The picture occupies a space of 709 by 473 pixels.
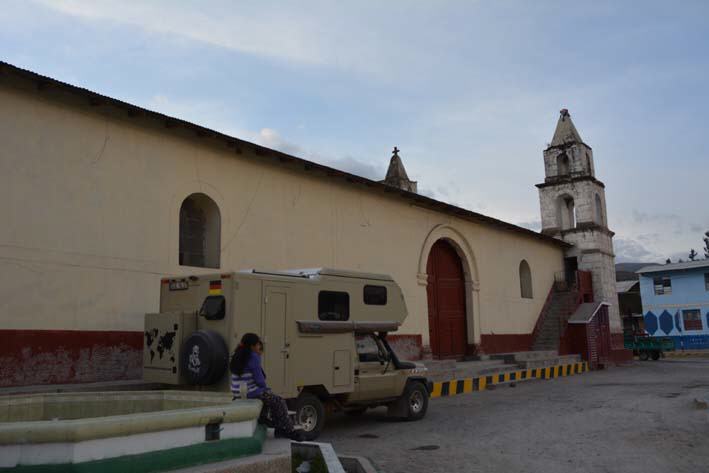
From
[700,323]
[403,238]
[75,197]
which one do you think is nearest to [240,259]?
[75,197]

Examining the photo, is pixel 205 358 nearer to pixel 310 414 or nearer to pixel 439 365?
pixel 310 414

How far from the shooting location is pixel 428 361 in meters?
17.5

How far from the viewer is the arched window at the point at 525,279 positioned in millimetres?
25062

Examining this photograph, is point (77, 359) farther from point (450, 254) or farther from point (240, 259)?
point (450, 254)

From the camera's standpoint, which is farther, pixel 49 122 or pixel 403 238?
pixel 403 238

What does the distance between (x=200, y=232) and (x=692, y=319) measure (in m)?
39.0

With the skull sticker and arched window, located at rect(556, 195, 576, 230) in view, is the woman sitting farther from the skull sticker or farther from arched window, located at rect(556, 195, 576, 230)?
arched window, located at rect(556, 195, 576, 230)

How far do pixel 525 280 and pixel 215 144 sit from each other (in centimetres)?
1629

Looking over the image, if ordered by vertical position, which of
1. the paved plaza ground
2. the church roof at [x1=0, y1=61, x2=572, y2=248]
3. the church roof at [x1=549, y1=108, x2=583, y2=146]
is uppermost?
the church roof at [x1=549, y1=108, x2=583, y2=146]

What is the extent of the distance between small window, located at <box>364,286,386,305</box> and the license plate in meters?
3.05

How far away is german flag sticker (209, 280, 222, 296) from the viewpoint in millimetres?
8738

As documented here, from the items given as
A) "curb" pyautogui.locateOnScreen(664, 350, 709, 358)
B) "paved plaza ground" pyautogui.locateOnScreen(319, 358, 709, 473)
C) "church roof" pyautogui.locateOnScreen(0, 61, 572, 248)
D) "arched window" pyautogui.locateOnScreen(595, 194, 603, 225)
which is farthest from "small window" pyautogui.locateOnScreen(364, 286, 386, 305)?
"curb" pyautogui.locateOnScreen(664, 350, 709, 358)

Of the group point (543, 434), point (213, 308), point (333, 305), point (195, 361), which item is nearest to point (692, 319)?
point (543, 434)

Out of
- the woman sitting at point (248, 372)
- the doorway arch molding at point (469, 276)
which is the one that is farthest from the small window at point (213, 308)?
the doorway arch molding at point (469, 276)
